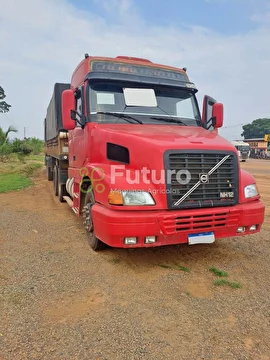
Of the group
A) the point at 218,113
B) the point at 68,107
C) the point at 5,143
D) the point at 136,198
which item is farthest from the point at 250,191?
the point at 5,143

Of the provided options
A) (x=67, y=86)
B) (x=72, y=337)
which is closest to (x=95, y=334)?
(x=72, y=337)

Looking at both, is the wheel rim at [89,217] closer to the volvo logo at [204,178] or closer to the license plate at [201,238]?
the license plate at [201,238]

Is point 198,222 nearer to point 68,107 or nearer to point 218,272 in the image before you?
point 218,272

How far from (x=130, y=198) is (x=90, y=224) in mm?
1206

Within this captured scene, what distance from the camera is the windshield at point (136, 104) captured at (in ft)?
14.4

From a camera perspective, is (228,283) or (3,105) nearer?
(228,283)

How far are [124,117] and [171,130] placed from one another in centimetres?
73

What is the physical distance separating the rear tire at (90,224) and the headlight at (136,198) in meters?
0.87

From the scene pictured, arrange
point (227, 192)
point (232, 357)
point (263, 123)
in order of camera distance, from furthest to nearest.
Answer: point (263, 123) < point (227, 192) < point (232, 357)

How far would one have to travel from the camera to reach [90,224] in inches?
168

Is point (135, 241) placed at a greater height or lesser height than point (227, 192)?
lesser

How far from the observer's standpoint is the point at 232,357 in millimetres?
2180

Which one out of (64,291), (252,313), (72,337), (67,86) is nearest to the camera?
(72,337)

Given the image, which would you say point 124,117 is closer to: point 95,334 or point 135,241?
point 135,241
